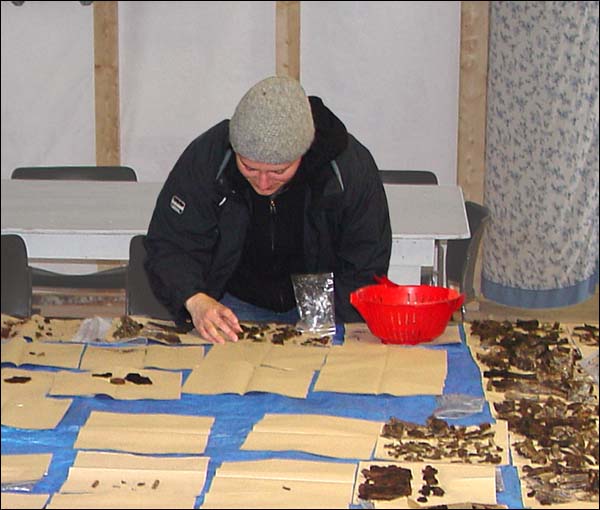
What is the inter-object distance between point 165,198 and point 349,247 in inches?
18.0

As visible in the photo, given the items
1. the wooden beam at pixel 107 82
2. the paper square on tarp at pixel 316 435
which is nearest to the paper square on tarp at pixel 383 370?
the paper square on tarp at pixel 316 435

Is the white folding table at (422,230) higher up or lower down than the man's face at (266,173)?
lower down

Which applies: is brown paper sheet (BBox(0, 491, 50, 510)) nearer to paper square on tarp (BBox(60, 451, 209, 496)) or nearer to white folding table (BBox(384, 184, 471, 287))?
paper square on tarp (BBox(60, 451, 209, 496))

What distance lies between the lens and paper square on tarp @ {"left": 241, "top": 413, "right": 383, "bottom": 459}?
5.88 feet

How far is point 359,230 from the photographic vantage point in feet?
8.54

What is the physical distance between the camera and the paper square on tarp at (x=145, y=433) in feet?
5.85

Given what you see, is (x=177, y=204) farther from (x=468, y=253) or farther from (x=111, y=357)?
(x=468, y=253)

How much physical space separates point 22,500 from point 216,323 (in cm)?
83

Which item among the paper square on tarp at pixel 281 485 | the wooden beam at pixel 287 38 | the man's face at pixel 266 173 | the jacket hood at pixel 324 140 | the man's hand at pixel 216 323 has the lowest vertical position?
the paper square on tarp at pixel 281 485

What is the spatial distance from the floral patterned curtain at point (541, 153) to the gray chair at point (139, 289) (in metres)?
2.36

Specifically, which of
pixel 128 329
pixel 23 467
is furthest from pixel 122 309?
pixel 23 467

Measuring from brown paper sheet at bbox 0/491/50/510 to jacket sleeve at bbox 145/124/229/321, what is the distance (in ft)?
3.03

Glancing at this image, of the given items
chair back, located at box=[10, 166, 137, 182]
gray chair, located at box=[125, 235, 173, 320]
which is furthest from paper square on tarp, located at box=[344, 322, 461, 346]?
chair back, located at box=[10, 166, 137, 182]

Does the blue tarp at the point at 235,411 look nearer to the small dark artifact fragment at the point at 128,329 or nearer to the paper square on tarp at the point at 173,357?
the paper square on tarp at the point at 173,357
